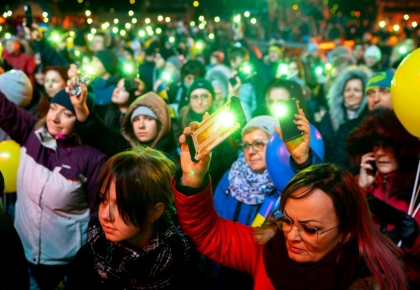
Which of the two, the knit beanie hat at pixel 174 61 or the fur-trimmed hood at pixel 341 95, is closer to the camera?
the fur-trimmed hood at pixel 341 95

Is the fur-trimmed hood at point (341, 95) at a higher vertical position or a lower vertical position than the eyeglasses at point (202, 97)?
higher

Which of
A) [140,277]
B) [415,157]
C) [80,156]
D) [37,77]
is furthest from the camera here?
[37,77]

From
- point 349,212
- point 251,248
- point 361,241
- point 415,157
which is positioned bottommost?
point 251,248

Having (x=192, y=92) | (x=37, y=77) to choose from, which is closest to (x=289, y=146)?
(x=192, y=92)

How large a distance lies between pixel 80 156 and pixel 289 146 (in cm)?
156

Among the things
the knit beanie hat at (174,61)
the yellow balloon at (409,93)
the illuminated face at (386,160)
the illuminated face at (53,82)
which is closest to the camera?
the yellow balloon at (409,93)

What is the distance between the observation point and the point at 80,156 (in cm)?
308

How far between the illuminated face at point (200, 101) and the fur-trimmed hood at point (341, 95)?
1.65 metres

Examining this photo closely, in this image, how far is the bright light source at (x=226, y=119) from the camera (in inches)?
64.6

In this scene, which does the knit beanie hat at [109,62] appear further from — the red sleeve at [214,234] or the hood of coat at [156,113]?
the red sleeve at [214,234]

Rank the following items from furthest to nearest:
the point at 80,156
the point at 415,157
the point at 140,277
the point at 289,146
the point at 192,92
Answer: the point at 192,92 < the point at 80,156 < the point at 415,157 < the point at 289,146 < the point at 140,277

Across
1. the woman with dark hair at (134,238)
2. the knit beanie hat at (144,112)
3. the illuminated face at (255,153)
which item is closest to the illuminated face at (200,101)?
the knit beanie hat at (144,112)

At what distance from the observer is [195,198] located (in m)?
1.86

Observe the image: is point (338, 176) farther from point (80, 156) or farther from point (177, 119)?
point (177, 119)
